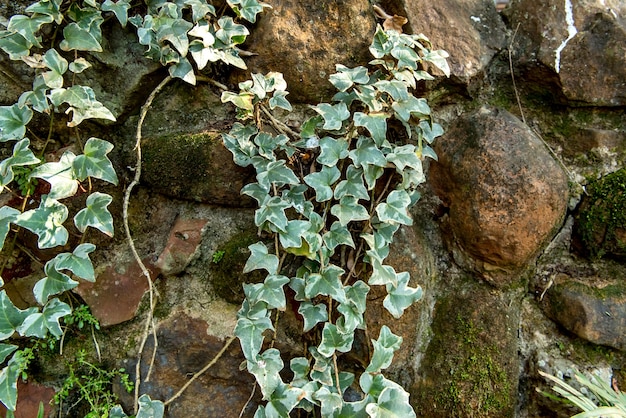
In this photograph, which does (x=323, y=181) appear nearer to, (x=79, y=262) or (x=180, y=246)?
(x=180, y=246)

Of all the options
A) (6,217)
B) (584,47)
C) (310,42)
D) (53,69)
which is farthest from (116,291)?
(584,47)

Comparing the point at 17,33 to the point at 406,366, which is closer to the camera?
the point at 17,33

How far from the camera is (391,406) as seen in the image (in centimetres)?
92

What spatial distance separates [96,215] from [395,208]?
59 centimetres

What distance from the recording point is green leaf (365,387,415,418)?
0.91m

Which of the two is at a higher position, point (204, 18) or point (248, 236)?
point (204, 18)

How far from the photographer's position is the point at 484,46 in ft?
3.80

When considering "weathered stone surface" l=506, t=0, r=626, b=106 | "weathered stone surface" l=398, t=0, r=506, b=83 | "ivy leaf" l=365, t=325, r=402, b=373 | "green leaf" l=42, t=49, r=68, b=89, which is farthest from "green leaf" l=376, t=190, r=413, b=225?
"green leaf" l=42, t=49, r=68, b=89

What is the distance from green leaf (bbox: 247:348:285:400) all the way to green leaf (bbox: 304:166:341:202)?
1.06 feet

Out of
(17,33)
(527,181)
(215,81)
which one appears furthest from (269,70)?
(527,181)

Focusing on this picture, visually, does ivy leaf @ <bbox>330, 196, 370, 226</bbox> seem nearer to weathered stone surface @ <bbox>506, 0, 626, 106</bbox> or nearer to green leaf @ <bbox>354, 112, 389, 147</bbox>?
green leaf @ <bbox>354, 112, 389, 147</bbox>

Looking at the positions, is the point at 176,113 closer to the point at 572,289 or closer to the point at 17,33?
the point at 17,33

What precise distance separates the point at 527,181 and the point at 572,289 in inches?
9.9

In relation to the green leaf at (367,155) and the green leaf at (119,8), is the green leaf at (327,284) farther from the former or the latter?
the green leaf at (119,8)
